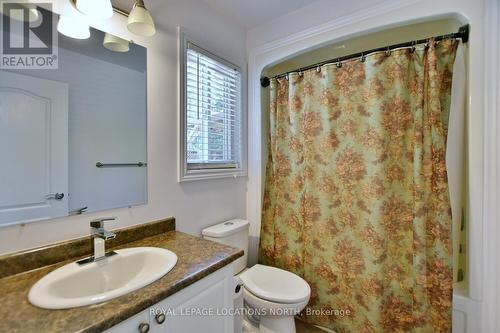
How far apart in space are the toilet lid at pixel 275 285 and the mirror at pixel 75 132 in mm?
891

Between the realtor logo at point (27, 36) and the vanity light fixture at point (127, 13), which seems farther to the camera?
the vanity light fixture at point (127, 13)

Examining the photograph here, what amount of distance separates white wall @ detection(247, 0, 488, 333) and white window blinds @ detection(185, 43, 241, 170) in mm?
181

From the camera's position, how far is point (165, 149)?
1406 mm

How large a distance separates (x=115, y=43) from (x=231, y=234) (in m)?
1.34

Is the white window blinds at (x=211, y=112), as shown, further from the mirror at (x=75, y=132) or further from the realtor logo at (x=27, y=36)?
the realtor logo at (x=27, y=36)

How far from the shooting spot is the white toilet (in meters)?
1.37

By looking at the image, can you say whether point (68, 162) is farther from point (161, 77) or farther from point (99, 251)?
point (161, 77)

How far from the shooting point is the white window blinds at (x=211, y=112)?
1563 millimetres

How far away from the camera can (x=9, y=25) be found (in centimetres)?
89

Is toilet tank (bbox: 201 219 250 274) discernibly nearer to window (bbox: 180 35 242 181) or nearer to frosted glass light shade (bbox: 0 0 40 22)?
window (bbox: 180 35 242 181)

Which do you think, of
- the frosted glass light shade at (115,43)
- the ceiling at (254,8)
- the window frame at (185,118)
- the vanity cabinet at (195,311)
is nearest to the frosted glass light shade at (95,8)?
the frosted glass light shade at (115,43)

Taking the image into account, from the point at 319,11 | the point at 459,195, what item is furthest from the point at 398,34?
the point at 459,195

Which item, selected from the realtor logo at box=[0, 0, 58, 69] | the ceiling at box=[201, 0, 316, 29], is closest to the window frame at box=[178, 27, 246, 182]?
the ceiling at box=[201, 0, 316, 29]

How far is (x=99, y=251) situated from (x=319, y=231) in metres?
1.37
